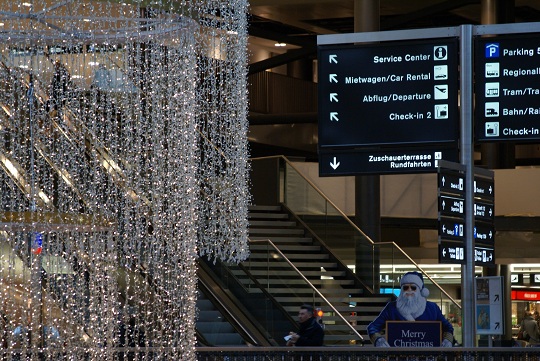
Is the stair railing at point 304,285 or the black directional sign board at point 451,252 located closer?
the black directional sign board at point 451,252

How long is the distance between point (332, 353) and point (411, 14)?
55.1ft

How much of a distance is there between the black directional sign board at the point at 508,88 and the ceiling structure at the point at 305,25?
14.2 meters

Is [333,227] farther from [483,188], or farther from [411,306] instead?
[483,188]

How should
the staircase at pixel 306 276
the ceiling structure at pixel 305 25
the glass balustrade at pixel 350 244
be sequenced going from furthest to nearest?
1. the ceiling structure at pixel 305 25
2. the glass balustrade at pixel 350 244
3. the staircase at pixel 306 276

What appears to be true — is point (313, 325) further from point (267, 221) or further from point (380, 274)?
point (267, 221)

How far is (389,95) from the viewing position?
34.4ft

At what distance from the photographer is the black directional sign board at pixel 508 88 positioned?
1023 centimetres

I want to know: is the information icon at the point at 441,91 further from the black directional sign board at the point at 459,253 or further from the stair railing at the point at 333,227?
the stair railing at the point at 333,227

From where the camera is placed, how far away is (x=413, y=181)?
2244cm

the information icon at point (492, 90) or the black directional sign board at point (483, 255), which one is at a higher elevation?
the information icon at point (492, 90)

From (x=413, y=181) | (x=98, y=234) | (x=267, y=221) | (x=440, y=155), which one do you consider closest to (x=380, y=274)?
(x=267, y=221)

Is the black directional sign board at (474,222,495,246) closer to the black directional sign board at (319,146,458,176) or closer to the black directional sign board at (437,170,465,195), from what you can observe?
the black directional sign board at (437,170,465,195)

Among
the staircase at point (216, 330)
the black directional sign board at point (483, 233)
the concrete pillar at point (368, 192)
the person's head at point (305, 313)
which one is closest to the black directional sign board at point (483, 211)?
the black directional sign board at point (483, 233)

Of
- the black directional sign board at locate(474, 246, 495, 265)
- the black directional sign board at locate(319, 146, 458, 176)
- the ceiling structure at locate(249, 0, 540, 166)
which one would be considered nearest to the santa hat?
the black directional sign board at locate(474, 246, 495, 265)
